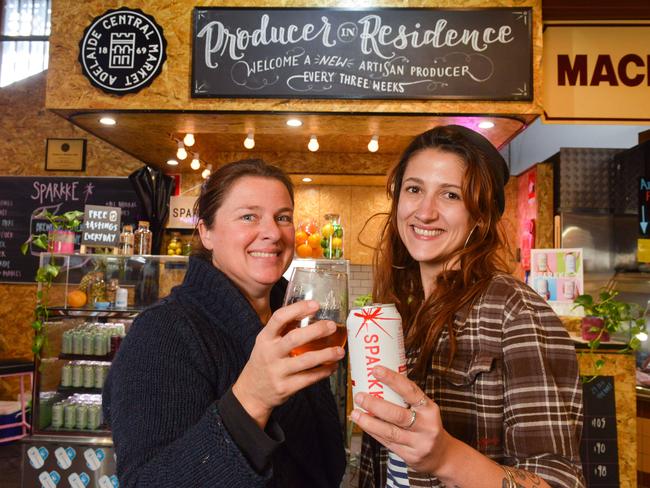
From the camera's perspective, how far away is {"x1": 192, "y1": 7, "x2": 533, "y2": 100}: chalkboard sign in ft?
11.4

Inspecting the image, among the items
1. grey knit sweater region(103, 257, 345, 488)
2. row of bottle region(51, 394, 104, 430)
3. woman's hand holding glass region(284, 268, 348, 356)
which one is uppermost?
woman's hand holding glass region(284, 268, 348, 356)

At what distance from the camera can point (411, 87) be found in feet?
11.5

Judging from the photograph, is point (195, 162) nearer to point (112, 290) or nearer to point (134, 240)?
point (134, 240)

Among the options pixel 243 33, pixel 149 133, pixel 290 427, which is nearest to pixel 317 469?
pixel 290 427

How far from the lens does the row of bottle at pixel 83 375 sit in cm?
321

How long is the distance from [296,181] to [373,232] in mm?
1128

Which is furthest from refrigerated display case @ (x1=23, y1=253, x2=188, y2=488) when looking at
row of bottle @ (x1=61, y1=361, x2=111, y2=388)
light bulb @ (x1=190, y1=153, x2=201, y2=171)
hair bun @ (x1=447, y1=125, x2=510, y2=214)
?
hair bun @ (x1=447, y1=125, x2=510, y2=214)

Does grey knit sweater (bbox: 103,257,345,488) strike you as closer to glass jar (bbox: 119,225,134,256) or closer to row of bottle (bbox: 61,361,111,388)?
row of bottle (bbox: 61,361,111,388)

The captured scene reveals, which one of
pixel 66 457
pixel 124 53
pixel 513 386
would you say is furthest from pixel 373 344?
pixel 124 53

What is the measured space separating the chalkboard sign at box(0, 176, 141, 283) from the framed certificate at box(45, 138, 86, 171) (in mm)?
144

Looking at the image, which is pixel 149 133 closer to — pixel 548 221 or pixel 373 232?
pixel 373 232

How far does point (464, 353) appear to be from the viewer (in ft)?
3.58

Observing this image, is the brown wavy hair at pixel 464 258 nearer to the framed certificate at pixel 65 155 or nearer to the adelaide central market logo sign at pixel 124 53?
the adelaide central market logo sign at pixel 124 53

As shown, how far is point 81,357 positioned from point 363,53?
2.89 meters
